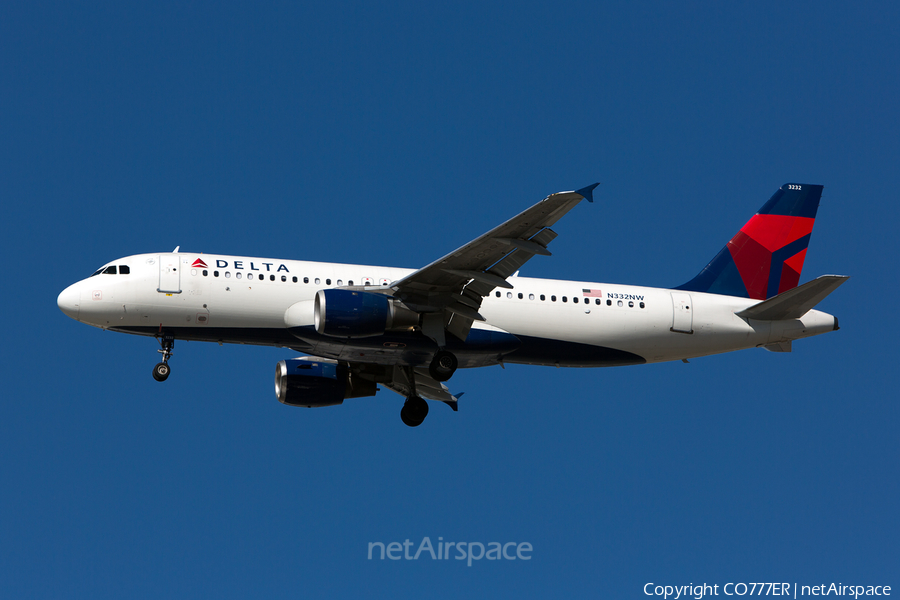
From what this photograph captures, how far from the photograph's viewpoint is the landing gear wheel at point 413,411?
33062 millimetres

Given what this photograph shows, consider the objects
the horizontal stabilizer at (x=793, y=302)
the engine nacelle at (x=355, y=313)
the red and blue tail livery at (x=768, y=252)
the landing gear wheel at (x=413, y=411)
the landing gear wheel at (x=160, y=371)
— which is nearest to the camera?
the engine nacelle at (x=355, y=313)

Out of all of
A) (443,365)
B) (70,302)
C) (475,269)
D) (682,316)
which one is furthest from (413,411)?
(70,302)

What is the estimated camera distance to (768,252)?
3531cm

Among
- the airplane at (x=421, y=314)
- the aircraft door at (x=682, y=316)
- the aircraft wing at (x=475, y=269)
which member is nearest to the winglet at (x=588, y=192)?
the aircraft wing at (x=475, y=269)

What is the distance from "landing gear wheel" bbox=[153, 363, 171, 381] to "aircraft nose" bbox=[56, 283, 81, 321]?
2806 mm

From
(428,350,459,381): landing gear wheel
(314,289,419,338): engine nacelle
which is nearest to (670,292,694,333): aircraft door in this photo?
(428,350,459,381): landing gear wheel

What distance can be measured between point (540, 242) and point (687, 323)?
29.5 feet

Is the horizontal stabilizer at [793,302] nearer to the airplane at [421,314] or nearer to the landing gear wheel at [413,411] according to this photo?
the airplane at [421,314]

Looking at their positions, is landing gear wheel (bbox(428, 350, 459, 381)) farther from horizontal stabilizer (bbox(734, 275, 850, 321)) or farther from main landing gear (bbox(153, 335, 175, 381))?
horizontal stabilizer (bbox(734, 275, 850, 321))

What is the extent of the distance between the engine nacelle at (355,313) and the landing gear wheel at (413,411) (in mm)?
4962

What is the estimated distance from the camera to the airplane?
28.3m

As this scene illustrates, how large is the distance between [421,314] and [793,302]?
486 inches

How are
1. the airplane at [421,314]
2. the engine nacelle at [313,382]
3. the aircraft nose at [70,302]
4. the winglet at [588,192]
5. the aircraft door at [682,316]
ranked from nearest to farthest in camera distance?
the winglet at [588,192], the airplane at [421,314], the aircraft nose at [70,302], the aircraft door at [682,316], the engine nacelle at [313,382]

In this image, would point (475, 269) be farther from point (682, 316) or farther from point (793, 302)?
point (793, 302)
